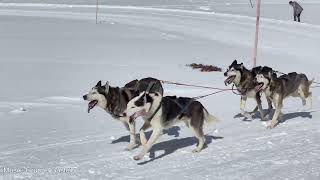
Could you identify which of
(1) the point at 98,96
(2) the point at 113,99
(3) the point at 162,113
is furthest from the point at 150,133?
(3) the point at 162,113

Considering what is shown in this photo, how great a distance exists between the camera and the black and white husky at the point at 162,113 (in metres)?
5.38

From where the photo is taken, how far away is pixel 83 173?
16.5 feet

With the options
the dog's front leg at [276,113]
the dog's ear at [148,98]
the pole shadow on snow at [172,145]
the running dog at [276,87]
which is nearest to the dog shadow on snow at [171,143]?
the pole shadow on snow at [172,145]

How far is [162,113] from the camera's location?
554cm

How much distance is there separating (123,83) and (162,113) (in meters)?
4.72

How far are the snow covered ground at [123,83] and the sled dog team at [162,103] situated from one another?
0.84 ft

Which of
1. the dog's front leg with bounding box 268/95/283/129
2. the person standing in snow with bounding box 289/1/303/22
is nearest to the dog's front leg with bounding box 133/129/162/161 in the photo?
the dog's front leg with bounding box 268/95/283/129

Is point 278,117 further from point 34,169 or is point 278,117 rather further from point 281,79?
point 34,169

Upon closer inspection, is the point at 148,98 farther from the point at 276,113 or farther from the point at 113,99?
the point at 276,113

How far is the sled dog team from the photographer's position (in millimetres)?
5465

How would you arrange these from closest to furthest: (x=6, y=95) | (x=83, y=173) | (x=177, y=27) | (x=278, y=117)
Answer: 1. (x=83, y=173)
2. (x=278, y=117)
3. (x=6, y=95)
4. (x=177, y=27)

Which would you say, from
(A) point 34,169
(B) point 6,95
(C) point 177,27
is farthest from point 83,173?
(C) point 177,27

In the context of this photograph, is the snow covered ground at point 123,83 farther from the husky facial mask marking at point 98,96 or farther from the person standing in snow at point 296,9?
the person standing in snow at point 296,9

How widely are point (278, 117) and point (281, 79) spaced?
558 millimetres
